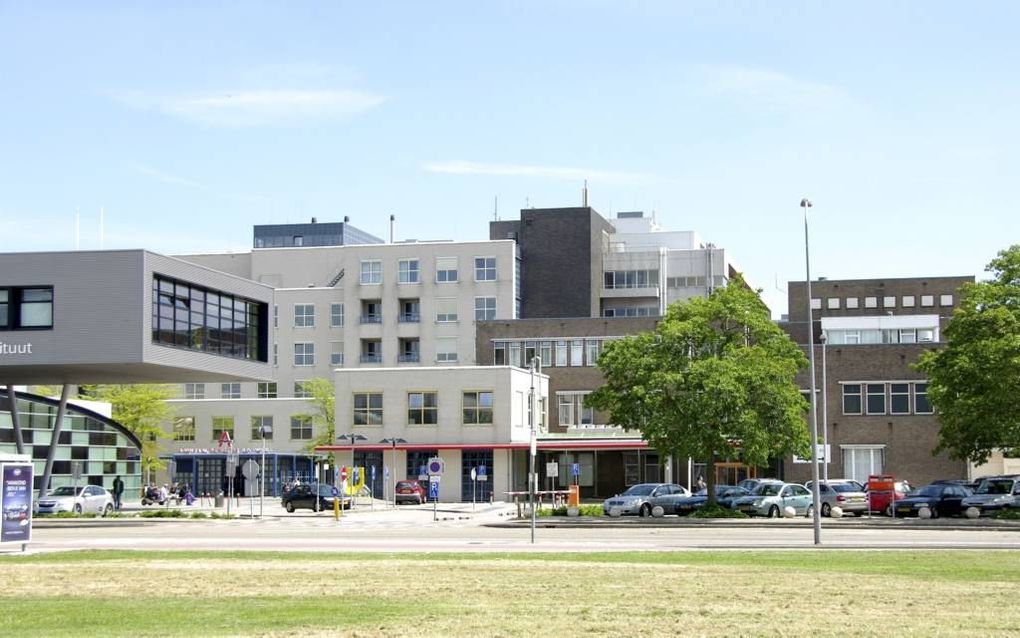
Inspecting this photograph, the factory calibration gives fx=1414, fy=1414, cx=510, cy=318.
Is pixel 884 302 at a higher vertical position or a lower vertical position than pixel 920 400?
higher

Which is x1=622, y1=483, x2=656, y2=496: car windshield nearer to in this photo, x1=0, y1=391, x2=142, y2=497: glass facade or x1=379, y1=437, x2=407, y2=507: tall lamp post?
x1=379, y1=437, x2=407, y2=507: tall lamp post

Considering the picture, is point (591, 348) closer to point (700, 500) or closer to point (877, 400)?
point (877, 400)

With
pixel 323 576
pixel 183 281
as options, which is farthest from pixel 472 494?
pixel 323 576

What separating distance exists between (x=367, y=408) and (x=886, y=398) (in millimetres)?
30344

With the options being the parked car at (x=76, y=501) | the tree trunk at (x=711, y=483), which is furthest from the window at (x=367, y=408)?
the tree trunk at (x=711, y=483)

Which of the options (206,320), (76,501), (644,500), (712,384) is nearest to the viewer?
(712,384)

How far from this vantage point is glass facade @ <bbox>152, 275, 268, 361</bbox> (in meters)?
57.0

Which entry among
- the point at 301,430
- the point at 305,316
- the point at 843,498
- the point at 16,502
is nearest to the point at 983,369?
the point at 843,498

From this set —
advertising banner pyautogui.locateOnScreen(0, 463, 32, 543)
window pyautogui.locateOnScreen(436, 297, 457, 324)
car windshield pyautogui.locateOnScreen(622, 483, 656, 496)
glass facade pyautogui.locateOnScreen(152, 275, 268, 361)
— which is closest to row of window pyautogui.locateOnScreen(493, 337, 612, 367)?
window pyautogui.locateOnScreen(436, 297, 457, 324)

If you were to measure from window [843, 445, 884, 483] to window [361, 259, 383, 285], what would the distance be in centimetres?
4977

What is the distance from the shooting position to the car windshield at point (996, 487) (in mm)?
55250

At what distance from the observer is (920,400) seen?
3204 inches

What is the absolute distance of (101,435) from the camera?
286 ft

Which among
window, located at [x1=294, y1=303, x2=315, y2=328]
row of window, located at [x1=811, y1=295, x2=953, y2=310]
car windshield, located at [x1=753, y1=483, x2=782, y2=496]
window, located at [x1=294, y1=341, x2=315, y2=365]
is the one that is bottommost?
car windshield, located at [x1=753, y1=483, x2=782, y2=496]
